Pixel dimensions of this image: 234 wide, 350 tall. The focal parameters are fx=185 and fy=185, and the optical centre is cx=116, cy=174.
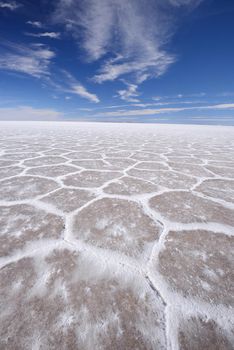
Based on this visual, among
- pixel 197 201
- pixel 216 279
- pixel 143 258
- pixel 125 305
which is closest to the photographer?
pixel 125 305

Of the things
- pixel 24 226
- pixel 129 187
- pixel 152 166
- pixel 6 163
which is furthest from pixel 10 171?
pixel 152 166

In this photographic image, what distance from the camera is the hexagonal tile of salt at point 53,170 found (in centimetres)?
303

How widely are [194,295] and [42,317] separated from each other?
0.76 meters

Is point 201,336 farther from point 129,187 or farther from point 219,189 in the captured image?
point 219,189

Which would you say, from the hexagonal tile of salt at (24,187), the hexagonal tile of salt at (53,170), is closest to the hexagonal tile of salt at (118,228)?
the hexagonal tile of salt at (24,187)

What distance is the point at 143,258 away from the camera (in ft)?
4.03

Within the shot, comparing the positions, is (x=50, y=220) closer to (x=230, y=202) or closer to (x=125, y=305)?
(x=125, y=305)

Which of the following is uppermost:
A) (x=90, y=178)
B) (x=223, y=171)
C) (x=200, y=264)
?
(x=200, y=264)

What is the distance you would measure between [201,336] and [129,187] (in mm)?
1766

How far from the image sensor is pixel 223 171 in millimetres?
3391

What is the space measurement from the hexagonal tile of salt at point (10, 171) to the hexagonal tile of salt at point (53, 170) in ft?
0.59

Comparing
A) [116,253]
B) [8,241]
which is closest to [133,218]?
[116,253]

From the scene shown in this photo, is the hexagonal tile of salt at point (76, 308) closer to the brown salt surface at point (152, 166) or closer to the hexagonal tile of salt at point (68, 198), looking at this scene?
the hexagonal tile of salt at point (68, 198)

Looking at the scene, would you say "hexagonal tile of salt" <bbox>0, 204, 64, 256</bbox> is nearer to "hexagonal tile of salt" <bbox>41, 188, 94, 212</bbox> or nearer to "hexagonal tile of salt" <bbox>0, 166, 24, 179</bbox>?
"hexagonal tile of salt" <bbox>41, 188, 94, 212</bbox>
